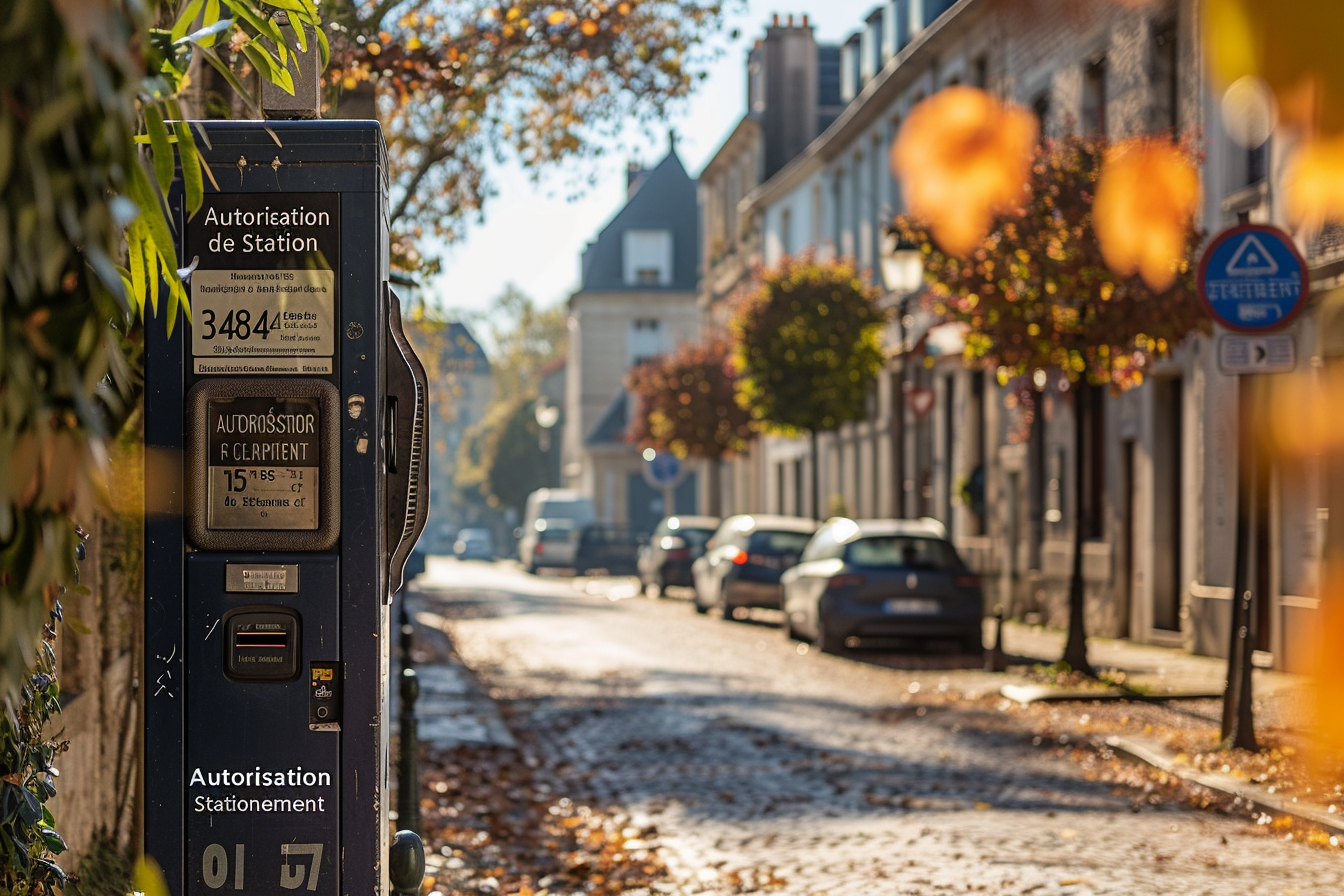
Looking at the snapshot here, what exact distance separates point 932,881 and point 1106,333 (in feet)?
30.1

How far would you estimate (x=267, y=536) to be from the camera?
4141 mm

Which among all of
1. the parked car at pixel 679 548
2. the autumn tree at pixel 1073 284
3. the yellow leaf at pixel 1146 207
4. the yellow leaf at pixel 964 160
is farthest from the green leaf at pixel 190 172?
the parked car at pixel 679 548

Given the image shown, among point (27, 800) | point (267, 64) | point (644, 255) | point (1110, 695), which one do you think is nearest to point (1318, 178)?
point (267, 64)

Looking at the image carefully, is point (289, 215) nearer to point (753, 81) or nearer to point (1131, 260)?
point (1131, 260)

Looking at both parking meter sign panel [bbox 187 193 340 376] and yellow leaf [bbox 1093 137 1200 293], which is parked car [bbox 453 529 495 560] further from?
parking meter sign panel [bbox 187 193 340 376]

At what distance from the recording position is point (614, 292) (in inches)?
3305

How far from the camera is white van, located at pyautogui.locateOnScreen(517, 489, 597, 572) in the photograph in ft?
182

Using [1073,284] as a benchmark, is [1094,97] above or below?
above

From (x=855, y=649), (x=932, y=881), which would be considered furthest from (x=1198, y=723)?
(x=855, y=649)

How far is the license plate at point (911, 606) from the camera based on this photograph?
64.4 ft

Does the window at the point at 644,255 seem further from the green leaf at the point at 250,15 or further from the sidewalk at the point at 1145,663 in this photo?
the green leaf at the point at 250,15

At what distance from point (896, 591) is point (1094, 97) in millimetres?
8271

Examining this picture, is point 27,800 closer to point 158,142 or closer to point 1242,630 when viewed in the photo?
point 158,142

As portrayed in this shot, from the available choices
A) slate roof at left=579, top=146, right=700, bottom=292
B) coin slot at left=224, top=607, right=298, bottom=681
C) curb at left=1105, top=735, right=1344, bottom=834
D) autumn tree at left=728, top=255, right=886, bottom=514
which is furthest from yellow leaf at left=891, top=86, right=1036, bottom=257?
slate roof at left=579, top=146, right=700, bottom=292
